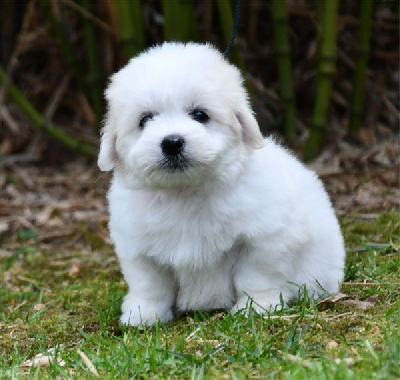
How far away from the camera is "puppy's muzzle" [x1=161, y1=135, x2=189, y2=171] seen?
3547 mm

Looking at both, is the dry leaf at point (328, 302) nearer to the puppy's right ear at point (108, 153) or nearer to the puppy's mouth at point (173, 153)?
the puppy's mouth at point (173, 153)

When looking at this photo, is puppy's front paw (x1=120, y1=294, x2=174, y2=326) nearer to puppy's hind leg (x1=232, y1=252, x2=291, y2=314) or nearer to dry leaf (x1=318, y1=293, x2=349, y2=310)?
puppy's hind leg (x1=232, y1=252, x2=291, y2=314)

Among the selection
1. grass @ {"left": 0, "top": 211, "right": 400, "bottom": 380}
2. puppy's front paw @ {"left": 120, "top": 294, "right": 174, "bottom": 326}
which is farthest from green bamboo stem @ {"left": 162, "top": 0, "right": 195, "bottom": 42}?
puppy's front paw @ {"left": 120, "top": 294, "right": 174, "bottom": 326}

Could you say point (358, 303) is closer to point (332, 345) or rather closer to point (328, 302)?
point (328, 302)

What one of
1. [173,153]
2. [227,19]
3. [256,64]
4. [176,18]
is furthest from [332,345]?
[256,64]

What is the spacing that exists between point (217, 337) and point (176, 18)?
3.64 metres

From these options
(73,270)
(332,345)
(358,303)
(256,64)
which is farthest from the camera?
→ (256,64)

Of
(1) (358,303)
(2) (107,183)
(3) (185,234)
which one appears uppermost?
(3) (185,234)

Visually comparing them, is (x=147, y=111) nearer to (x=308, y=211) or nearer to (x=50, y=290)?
(x=308, y=211)

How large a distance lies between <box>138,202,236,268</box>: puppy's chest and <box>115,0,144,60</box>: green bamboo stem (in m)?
3.12

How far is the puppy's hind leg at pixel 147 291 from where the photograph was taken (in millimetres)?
3988

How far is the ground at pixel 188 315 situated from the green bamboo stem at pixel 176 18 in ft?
4.95

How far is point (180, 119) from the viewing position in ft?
12.0

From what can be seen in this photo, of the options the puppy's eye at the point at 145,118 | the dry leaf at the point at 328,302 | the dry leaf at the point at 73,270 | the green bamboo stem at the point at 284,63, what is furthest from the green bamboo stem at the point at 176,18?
the dry leaf at the point at 328,302
